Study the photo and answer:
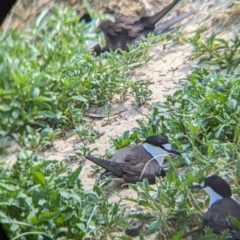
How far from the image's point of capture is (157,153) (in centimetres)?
157

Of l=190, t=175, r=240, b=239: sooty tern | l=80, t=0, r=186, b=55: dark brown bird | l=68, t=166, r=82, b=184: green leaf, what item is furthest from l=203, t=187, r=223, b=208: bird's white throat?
l=80, t=0, r=186, b=55: dark brown bird

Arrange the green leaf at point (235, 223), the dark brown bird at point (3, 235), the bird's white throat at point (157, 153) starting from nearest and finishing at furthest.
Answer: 1. the green leaf at point (235, 223)
2. the bird's white throat at point (157, 153)
3. the dark brown bird at point (3, 235)

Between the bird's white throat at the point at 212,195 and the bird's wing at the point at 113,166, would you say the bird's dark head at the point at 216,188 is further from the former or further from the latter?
the bird's wing at the point at 113,166

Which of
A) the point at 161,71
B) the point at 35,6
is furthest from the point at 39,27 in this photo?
the point at 161,71

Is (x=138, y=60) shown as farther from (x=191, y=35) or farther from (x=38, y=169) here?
(x=38, y=169)

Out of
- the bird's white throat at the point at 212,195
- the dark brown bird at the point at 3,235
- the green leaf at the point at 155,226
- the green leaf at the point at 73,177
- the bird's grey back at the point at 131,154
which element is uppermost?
the green leaf at the point at 73,177

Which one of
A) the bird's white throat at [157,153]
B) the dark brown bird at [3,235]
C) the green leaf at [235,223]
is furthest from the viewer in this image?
the dark brown bird at [3,235]

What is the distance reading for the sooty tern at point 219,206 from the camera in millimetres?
1471

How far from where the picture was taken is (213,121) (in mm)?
1589

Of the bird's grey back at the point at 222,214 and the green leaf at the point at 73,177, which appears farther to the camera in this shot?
the green leaf at the point at 73,177

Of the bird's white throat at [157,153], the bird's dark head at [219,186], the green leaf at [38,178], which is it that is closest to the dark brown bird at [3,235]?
the green leaf at [38,178]

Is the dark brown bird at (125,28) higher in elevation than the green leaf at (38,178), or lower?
higher

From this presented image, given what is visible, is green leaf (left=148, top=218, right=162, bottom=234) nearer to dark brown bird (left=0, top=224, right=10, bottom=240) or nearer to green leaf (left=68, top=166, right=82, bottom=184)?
green leaf (left=68, top=166, right=82, bottom=184)

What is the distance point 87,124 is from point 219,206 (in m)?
0.39
